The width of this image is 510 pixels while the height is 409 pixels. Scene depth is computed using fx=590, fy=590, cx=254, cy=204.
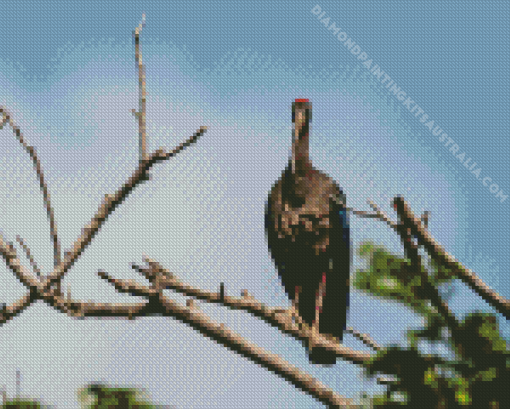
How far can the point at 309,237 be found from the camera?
456 centimetres

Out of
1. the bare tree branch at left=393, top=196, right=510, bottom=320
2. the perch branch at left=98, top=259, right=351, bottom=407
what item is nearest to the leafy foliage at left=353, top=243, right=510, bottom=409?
the bare tree branch at left=393, top=196, right=510, bottom=320

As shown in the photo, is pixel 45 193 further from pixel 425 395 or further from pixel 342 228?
pixel 342 228

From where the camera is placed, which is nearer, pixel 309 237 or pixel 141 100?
pixel 141 100

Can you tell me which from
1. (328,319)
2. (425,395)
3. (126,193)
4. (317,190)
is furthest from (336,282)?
(425,395)

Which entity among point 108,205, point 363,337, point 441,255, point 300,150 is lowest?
point 363,337

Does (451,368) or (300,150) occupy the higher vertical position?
(300,150)

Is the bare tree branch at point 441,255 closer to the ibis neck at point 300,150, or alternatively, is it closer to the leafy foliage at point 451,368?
the leafy foliage at point 451,368

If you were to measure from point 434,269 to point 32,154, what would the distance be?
120cm

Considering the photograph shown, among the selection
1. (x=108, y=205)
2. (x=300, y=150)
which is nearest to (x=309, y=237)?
(x=300, y=150)

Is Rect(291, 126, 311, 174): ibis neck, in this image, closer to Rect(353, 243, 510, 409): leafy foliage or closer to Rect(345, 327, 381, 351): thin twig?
Rect(345, 327, 381, 351): thin twig

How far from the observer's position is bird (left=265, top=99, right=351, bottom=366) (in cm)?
454

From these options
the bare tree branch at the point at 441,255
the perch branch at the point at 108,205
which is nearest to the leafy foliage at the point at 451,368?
the bare tree branch at the point at 441,255

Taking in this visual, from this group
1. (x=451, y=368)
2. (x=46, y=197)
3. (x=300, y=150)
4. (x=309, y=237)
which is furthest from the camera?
(x=300, y=150)

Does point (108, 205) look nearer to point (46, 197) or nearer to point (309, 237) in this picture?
point (46, 197)
